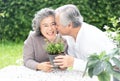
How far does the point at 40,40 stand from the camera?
3.91m

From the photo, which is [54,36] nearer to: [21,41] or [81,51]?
[81,51]

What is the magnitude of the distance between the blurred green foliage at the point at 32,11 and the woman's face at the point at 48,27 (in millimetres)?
4901

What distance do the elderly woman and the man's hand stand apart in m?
0.19

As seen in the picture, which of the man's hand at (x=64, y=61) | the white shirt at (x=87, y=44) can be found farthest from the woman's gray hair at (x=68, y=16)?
the man's hand at (x=64, y=61)

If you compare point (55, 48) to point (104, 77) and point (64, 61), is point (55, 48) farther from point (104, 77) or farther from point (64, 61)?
point (104, 77)

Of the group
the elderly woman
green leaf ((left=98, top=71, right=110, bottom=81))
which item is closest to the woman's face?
the elderly woman

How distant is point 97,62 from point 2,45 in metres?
7.01

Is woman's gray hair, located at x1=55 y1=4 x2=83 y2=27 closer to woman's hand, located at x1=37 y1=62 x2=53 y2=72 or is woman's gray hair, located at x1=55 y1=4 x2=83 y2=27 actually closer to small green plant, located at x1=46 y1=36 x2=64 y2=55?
small green plant, located at x1=46 y1=36 x2=64 y2=55

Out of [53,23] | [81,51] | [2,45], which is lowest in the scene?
[2,45]

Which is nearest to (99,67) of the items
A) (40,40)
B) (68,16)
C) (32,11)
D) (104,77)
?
(104,77)

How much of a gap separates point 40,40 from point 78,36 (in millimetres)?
408

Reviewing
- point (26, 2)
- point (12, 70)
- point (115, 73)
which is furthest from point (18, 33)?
point (115, 73)

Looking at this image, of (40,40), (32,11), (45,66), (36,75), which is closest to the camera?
(36,75)

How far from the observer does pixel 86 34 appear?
3719 mm
